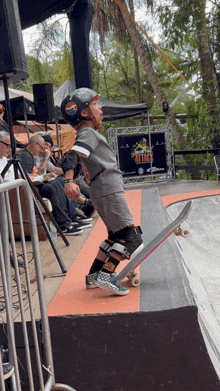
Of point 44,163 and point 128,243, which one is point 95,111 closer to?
point 128,243

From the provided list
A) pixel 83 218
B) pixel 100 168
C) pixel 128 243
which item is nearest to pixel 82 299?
pixel 128 243

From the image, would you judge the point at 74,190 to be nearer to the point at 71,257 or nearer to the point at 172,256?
the point at 172,256

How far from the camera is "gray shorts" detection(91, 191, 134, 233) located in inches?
119

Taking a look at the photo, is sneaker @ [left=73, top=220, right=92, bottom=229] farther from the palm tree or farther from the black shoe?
the palm tree

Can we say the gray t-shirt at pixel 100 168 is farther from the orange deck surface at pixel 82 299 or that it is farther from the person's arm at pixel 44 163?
the person's arm at pixel 44 163

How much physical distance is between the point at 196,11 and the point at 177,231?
37.9ft

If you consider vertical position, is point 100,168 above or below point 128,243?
above

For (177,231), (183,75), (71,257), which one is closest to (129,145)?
(183,75)

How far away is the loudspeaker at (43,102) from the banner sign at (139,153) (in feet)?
15.7

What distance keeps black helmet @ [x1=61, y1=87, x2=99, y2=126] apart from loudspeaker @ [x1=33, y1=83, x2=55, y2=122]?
3.78 m

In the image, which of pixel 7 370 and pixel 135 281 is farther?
pixel 135 281

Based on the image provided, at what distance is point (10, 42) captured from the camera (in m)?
3.22

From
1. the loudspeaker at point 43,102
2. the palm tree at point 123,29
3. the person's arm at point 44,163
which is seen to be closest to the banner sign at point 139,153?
the palm tree at point 123,29

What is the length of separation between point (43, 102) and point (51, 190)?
2053 mm
